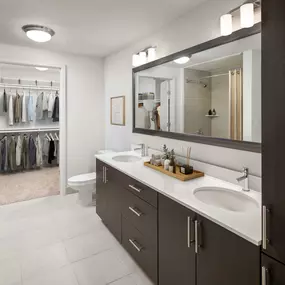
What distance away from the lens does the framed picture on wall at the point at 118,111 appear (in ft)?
10.8

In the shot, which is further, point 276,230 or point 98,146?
point 98,146

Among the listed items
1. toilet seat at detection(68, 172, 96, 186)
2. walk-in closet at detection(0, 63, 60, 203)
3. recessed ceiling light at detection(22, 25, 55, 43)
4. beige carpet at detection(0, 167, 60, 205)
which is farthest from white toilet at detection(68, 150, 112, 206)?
recessed ceiling light at detection(22, 25, 55, 43)

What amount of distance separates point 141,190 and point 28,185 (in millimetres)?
3234

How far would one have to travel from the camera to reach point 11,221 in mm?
2758

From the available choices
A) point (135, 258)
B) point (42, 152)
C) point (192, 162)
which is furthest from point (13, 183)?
point (192, 162)

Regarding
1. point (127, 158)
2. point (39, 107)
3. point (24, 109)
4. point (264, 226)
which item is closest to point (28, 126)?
point (24, 109)

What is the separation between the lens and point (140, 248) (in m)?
1.80

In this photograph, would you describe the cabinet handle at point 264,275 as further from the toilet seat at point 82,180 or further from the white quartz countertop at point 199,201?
the toilet seat at point 82,180

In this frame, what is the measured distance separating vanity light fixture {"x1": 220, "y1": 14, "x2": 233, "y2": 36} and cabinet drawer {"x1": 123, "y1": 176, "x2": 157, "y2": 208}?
Result: 4.42 ft

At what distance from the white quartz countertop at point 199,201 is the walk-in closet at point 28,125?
289 cm

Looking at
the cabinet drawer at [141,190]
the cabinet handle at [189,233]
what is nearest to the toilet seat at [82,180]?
the cabinet drawer at [141,190]

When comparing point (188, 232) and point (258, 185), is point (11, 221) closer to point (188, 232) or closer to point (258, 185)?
point (188, 232)

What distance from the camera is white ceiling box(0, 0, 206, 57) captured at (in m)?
1.95

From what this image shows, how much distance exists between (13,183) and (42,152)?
1.15 metres
